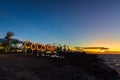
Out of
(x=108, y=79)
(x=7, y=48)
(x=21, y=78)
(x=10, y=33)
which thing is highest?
(x=10, y=33)

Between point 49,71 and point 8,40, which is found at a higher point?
point 8,40

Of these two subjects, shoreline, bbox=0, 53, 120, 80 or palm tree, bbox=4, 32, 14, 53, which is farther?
palm tree, bbox=4, 32, 14, 53

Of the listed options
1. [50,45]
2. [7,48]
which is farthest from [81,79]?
[50,45]

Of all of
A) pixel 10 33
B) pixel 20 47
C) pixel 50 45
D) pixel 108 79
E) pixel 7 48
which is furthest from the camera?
pixel 50 45

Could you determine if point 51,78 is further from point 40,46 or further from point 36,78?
point 40,46

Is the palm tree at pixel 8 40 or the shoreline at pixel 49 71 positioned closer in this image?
the shoreline at pixel 49 71

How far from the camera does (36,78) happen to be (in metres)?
26.4

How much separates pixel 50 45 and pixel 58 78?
141 m

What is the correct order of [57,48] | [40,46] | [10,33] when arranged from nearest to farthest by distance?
[10,33] < [40,46] < [57,48]

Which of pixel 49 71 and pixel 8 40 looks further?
pixel 8 40

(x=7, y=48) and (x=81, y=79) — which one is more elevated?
(x=7, y=48)

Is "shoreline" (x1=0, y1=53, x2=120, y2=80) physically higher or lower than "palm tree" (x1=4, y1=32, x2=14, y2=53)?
lower

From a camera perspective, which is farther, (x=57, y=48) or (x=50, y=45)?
(x=57, y=48)

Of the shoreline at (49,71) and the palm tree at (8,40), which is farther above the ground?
the palm tree at (8,40)
